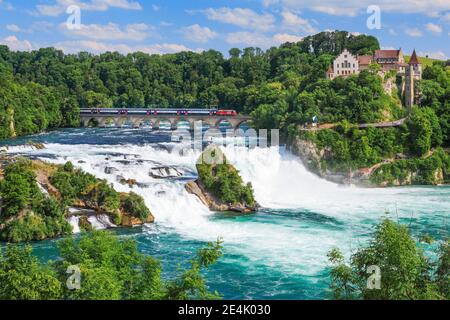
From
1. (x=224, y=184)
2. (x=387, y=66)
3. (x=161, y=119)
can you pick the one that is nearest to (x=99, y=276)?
(x=224, y=184)

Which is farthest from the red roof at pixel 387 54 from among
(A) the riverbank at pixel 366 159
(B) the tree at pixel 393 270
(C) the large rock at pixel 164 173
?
(B) the tree at pixel 393 270

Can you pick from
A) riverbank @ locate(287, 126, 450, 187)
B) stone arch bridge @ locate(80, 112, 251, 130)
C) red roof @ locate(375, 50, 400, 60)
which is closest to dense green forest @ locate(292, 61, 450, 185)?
riverbank @ locate(287, 126, 450, 187)

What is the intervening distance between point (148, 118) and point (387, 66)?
106 ft

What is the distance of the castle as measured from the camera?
62.2 metres

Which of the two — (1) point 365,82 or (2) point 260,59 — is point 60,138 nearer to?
(1) point 365,82

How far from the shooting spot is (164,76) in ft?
393

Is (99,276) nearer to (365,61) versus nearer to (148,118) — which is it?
(365,61)

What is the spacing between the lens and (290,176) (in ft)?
167

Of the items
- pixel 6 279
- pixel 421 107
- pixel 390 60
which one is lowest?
pixel 6 279

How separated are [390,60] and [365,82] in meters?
17.4

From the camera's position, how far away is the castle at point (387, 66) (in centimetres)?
6216

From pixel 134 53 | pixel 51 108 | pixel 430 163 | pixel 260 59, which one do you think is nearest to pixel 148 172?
pixel 430 163

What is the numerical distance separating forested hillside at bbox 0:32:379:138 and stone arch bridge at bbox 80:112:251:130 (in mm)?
3271
